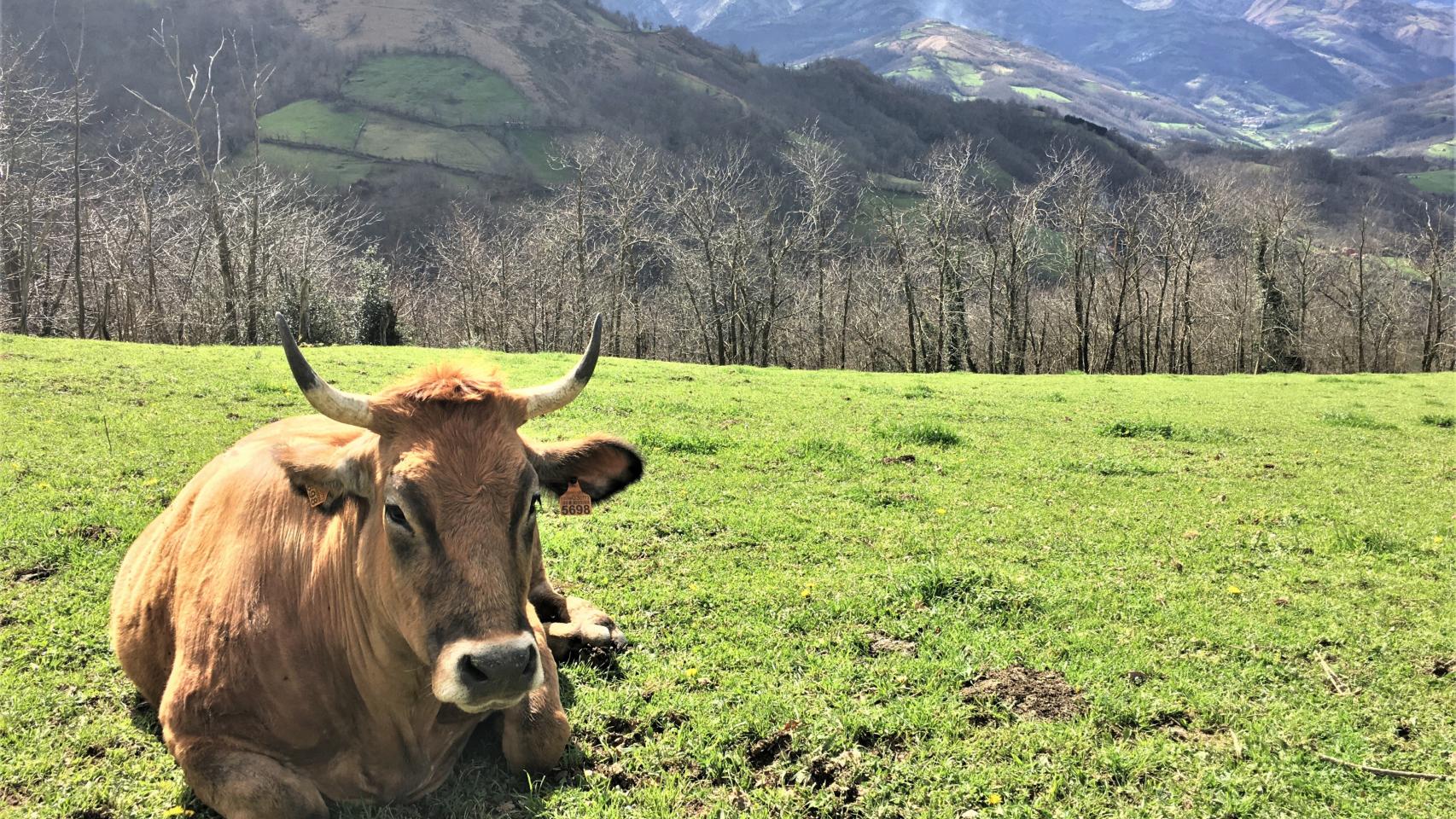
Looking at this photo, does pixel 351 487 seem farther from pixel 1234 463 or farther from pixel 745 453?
pixel 1234 463

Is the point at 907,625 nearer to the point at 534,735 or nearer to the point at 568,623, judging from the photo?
the point at 568,623

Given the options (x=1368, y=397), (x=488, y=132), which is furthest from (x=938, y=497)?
(x=488, y=132)

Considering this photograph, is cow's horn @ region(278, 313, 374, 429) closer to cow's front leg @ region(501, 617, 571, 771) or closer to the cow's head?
the cow's head

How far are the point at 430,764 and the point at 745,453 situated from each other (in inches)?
294

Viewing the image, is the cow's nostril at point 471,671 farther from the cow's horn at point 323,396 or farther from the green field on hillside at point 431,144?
the green field on hillside at point 431,144

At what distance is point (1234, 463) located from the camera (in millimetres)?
A: 11383

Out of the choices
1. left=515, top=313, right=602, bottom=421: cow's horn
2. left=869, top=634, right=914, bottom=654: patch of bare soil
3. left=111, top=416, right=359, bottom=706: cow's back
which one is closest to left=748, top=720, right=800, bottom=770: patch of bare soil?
left=869, top=634, right=914, bottom=654: patch of bare soil

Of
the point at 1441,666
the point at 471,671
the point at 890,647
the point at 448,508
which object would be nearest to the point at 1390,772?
the point at 1441,666

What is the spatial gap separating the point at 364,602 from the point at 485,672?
3.48 ft

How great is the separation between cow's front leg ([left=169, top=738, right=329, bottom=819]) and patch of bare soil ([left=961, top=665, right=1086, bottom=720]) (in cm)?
361

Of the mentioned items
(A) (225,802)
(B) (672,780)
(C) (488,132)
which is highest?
(C) (488,132)

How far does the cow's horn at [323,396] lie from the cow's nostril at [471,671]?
3.72 feet

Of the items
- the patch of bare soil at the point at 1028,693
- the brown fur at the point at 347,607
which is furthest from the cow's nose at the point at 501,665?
the patch of bare soil at the point at 1028,693

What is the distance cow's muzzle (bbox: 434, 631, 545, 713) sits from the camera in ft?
8.80
